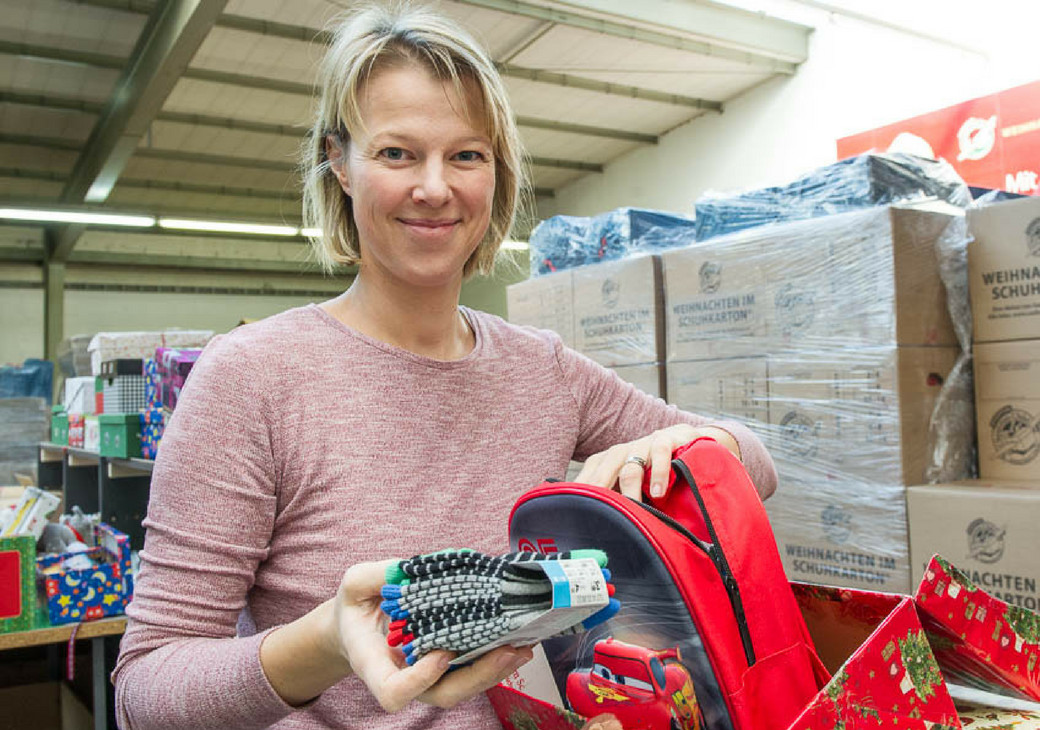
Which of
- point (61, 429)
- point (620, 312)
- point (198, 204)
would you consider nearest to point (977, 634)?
point (620, 312)

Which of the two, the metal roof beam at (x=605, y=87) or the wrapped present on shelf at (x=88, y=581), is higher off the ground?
the metal roof beam at (x=605, y=87)

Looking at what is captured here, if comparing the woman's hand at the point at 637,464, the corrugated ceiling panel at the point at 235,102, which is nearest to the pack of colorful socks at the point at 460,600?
the woman's hand at the point at 637,464

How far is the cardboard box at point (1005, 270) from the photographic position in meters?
2.21

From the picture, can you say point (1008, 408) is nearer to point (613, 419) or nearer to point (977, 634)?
point (613, 419)

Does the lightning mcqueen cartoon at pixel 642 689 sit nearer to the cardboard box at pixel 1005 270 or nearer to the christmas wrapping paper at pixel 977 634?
the christmas wrapping paper at pixel 977 634

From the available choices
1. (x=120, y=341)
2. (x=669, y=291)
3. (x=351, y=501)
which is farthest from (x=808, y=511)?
(x=120, y=341)

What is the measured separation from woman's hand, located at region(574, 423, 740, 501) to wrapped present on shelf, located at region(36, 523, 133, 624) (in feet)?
7.11

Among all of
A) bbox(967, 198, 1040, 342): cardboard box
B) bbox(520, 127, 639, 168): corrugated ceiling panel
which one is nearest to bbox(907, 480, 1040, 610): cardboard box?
bbox(967, 198, 1040, 342): cardboard box

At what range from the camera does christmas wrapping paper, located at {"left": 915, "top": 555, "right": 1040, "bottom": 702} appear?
2.65 ft

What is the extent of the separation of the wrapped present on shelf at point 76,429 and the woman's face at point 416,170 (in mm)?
2960

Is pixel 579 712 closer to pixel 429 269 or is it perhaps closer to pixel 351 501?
pixel 351 501

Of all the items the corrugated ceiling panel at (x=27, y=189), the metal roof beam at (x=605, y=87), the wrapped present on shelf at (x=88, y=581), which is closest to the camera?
the wrapped present on shelf at (x=88, y=581)

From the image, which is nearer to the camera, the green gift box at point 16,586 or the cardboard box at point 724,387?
the green gift box at point 16,586

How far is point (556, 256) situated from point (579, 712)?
9.05ft
